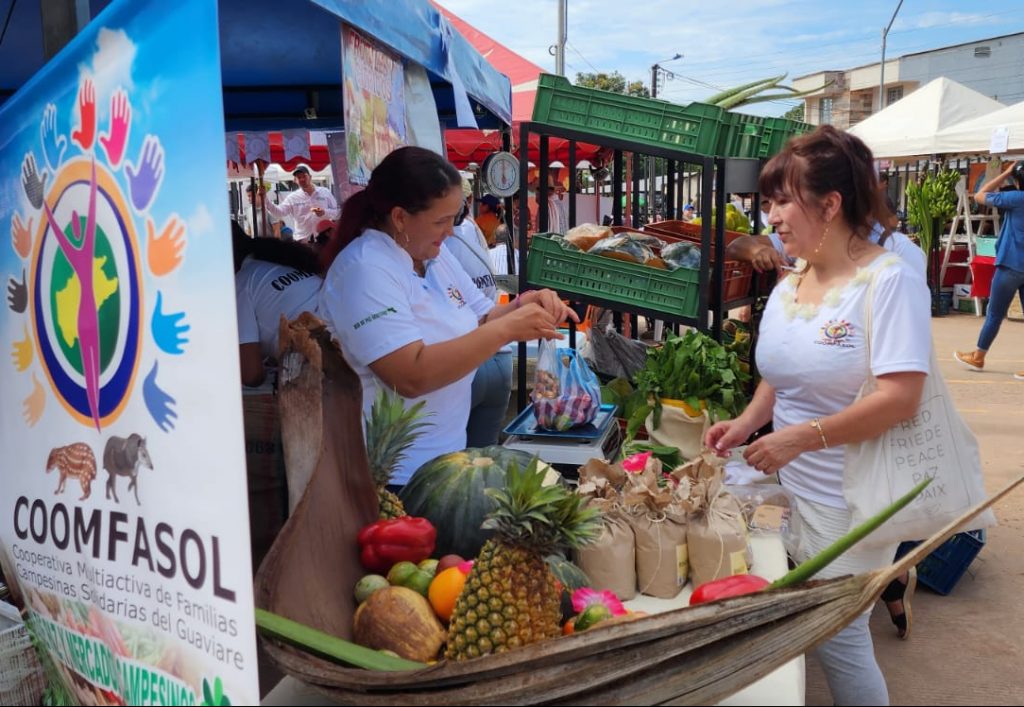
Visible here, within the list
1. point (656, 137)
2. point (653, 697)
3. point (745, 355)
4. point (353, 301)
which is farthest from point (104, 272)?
point (745, 355)

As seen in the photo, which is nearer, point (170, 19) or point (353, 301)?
point (170, 19)

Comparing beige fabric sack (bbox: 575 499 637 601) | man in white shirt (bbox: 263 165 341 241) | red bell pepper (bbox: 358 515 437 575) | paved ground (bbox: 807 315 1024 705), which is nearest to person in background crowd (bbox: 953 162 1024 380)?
paved ground (bbox: 807 315 1024 705)

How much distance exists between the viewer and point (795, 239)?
7.84 feet

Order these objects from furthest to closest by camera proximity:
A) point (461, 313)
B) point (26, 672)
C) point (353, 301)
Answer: point (461, 313), point (353, 301), point (26, 672)

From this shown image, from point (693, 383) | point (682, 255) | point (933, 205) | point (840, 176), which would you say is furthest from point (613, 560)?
point (933, 205)

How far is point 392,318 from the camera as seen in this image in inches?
106

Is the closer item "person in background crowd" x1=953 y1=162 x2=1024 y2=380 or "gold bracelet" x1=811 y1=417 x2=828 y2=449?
"gold bracelet" x1=811 y1=417 x2=828 y2=449

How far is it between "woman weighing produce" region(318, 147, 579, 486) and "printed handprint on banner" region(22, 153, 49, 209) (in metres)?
1.08

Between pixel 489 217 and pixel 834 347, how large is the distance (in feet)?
25.5

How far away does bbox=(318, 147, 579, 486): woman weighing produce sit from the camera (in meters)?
2.69

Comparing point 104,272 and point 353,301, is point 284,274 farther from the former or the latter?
point 104,272

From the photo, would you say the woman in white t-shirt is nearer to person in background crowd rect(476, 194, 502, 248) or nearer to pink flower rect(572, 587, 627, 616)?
pink flower rect(572, 587, 627, 616)

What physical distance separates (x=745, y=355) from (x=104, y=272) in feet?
13.0

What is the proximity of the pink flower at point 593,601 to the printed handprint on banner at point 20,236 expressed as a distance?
1.32 meters
